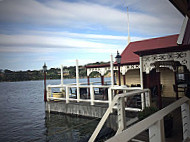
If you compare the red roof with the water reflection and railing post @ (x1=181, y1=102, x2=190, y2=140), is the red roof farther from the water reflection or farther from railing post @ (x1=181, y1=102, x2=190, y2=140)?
railing post @ (x1=181, y1=102, x2=190, y2=140)

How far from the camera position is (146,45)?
1471 cm

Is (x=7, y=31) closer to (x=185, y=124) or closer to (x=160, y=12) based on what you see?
(x=160, y=12)

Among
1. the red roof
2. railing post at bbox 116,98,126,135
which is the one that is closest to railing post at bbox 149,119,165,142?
railing post at bbox 116,98,126,135

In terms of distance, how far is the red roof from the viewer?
12816 millimetres

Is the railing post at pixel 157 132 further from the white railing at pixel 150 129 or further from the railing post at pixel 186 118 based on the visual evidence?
the railing post at pixel 186 118

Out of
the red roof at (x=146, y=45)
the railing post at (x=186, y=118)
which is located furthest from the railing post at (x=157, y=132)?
the red roof at (x=146, y=45)

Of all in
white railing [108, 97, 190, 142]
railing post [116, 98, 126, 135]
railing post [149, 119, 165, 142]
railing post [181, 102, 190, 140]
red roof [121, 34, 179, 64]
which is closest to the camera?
white railing [108, 97, 190, 142]

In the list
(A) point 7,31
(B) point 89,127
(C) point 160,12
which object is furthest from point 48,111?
(A) point 7,31

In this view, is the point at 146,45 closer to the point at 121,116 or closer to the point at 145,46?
the point at 145,46

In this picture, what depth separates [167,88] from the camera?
11867 mm

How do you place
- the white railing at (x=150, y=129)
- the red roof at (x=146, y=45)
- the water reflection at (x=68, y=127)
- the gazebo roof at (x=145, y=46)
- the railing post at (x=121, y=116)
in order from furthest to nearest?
the red roof at (x=146, y=45) → the gazebo roof at (x=145, y=46) → the water reflection at (x=68, y=127) → the railing post at (x=121, y=116) → the white railing at (x=150, y=129)

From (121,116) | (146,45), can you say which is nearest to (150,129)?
(121,116)

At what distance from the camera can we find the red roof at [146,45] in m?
12.8

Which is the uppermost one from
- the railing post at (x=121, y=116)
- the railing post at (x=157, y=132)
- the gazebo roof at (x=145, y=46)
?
the gazebo roof at (x=145, y=46)
